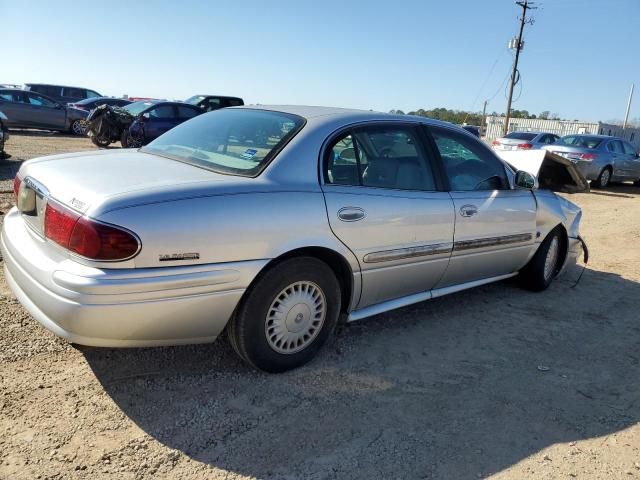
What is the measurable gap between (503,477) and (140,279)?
6.18ft

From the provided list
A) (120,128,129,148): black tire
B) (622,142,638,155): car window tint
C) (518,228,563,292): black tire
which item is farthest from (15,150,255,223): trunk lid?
(622,142,638,155): car window tint

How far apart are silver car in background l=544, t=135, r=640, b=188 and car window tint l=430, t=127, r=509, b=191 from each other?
1014cm

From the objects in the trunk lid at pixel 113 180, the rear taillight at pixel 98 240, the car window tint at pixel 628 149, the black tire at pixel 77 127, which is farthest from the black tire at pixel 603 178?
the black tire at pixel 77 127

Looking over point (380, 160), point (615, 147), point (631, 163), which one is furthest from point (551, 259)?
point (631, 163)

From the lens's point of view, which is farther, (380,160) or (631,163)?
(631,163)

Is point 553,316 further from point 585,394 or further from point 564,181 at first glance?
point 564,181

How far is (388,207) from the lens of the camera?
3.43 metres

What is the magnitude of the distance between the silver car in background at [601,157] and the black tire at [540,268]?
9355 mm

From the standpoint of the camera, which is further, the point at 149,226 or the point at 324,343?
the point at 324,343

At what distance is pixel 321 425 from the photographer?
2.74 m

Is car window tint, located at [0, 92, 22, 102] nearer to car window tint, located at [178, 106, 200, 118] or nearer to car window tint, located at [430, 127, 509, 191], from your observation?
car window tint, located at [178, 106, 200, 118]

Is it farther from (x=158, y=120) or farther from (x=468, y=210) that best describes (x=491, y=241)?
(x=158, y=120)

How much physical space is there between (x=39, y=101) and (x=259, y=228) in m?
19.3

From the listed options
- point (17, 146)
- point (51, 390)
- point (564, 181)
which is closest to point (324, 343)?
point (51, 390)
